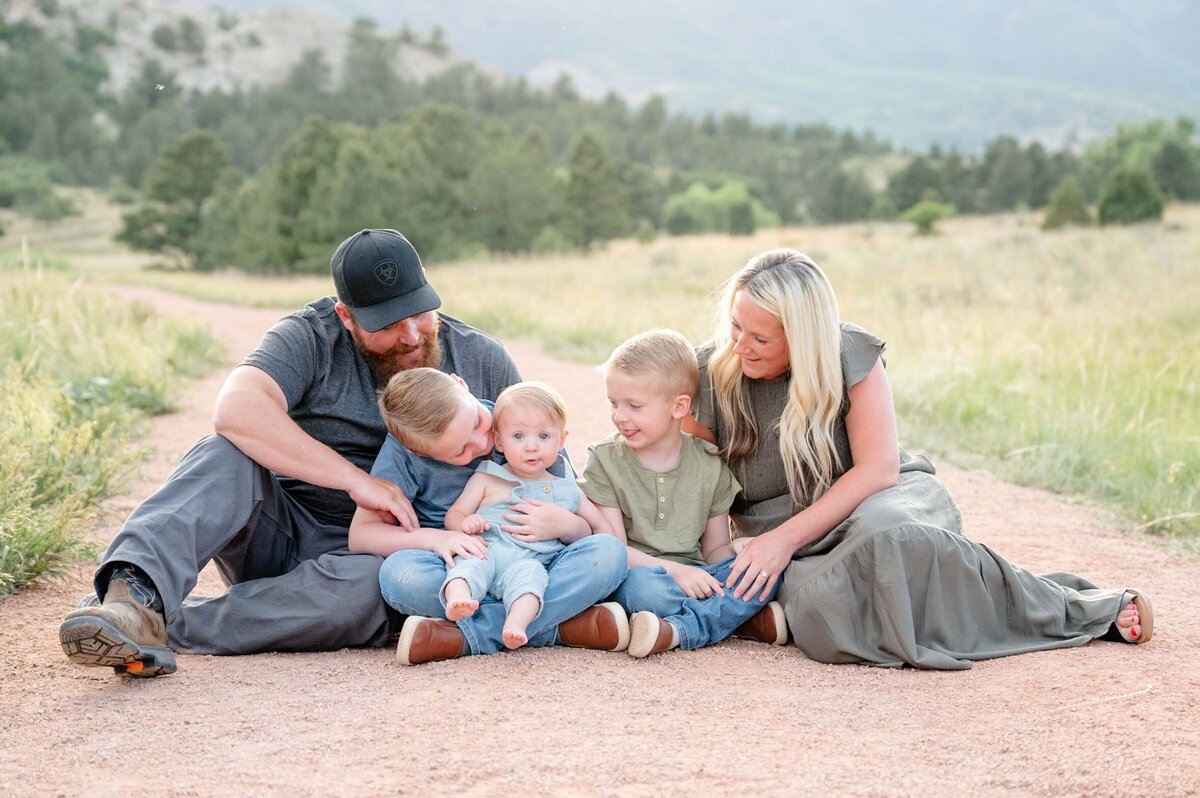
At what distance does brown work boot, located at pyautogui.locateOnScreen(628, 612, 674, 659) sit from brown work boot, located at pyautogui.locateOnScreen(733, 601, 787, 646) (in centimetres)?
39

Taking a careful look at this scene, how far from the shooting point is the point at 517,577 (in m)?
3.97

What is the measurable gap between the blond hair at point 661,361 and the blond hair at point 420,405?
0.56 metres

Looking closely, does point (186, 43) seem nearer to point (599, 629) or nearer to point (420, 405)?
point (420, 405)

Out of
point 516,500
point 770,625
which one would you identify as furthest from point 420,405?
point 770,625

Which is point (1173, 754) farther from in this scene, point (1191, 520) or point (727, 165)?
point (727, 165)

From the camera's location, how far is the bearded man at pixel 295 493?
3.78m

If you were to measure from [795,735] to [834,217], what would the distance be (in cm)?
6000

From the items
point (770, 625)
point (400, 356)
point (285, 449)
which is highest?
point (400, 356)

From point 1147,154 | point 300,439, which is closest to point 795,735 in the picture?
point 300,439

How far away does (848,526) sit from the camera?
4.15 m

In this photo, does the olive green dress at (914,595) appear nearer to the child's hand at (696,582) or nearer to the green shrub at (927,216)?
the child's hand at (696,582)

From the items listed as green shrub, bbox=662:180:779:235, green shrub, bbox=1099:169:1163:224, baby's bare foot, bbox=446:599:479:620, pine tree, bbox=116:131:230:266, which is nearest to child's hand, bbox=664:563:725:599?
baby's bare foot, bbox=446:599:479:620

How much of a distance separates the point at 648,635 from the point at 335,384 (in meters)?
1.49

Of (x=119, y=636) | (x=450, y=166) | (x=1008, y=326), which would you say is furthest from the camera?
(x=450, y=166)
